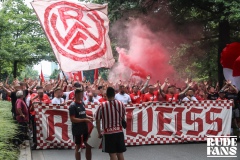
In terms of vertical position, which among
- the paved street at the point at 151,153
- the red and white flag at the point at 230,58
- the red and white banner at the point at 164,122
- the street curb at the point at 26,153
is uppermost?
the red and white flag at the point at 230,58

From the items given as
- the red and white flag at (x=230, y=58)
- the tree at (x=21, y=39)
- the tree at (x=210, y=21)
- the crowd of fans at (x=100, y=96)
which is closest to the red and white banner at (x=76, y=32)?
the crowd of fans at (x=100, y=96)

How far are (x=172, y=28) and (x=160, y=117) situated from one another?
24.9 feet

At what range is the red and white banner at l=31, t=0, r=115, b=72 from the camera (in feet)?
30.9

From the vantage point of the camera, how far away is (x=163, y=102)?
1170cm

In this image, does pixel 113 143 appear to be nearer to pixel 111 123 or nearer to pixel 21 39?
pixel 111 123

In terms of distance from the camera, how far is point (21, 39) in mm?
34531

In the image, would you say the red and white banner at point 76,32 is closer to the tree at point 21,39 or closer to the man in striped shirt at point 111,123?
the man in striped shirt at point 111,123

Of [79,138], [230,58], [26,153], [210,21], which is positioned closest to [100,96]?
[26,153]

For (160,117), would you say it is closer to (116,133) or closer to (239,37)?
(116,133)

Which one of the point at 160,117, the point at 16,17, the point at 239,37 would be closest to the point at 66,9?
the point at 160,117

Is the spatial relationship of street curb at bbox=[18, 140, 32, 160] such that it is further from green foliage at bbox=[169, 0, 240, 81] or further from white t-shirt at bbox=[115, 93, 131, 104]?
green foliage at bbox=[169, 0, 240, 81]

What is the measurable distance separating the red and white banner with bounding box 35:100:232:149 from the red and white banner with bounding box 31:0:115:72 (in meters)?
1.70

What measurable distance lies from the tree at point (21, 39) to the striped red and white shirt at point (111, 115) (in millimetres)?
22582

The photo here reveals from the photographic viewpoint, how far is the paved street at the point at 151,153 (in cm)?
952
